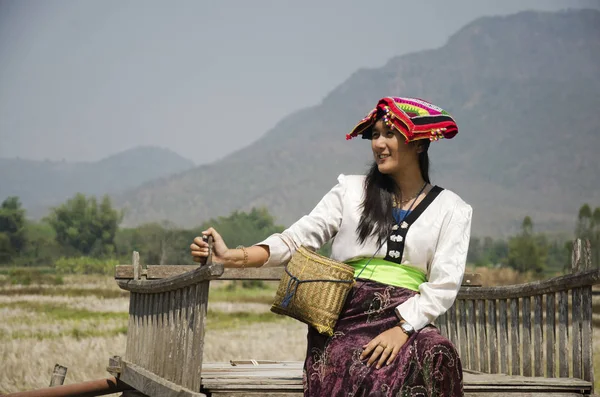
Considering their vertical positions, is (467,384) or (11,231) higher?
(11,231)

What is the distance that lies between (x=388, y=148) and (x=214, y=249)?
833 millimetres

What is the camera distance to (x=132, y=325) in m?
5.47

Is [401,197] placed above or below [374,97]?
below

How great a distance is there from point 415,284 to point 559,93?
123 metres

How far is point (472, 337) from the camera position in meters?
5.71

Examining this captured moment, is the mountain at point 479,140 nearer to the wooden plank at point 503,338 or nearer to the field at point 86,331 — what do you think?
the field at point 86,331

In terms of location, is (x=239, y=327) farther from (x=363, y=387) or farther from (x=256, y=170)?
(x=256, y=170)

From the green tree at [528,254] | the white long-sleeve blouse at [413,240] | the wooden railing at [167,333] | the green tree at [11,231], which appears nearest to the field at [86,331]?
the green tree at [11,231]

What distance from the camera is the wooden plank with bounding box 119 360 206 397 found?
4344 mm

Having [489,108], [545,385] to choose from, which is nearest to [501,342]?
[545,385]

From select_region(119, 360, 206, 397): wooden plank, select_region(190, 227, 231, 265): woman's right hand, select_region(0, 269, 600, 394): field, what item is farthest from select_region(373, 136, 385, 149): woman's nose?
select_region(0, 269, 600, 394): field

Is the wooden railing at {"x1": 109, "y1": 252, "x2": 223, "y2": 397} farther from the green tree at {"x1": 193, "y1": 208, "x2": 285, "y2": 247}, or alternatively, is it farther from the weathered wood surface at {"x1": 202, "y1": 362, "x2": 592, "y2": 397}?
the green tree at {"x1": 193, "y1": 208, "x2": 285, "y2": 247}

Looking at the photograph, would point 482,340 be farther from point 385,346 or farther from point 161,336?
point 385,346

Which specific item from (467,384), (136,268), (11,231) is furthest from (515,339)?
(11,231)
